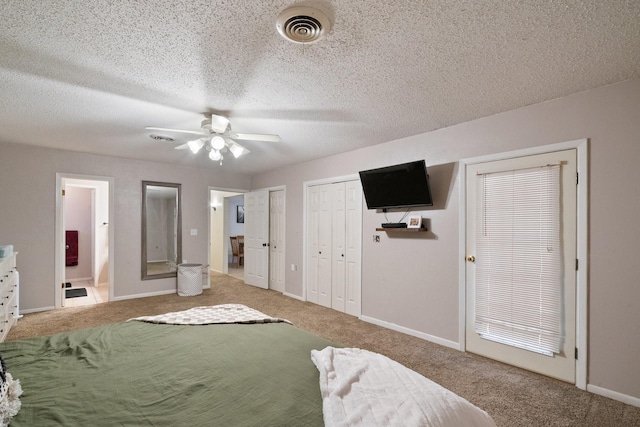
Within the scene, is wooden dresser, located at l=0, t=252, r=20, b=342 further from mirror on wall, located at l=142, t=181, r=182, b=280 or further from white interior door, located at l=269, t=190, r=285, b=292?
white interior door, located at l=269, t=190, r=285, b=292

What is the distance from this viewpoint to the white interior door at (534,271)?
102 inches

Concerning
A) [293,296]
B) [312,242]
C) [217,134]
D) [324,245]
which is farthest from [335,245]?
[217,134]

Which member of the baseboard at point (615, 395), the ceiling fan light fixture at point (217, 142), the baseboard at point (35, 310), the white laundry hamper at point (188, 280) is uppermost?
the ceiling fan light fixture at point (217, 142)

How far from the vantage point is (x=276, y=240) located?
602 centimetres

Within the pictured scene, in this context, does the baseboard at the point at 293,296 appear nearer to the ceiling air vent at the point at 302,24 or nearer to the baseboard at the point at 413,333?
the baseboard at the point at 413,333

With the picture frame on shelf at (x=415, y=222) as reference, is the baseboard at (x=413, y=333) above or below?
below

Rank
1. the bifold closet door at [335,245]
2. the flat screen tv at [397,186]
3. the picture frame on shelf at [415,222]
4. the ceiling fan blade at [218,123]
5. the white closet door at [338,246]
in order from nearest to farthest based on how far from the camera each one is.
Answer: the ceiling fan blade at [218,123] → the flat screen tv at [397,186] → the picture frame on shelf at [415,222] → the bifold closet door at [335,245] → the white closet door at [338,246]

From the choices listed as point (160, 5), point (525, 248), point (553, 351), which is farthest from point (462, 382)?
point (160, 5)

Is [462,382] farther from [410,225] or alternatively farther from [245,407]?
[245,407]

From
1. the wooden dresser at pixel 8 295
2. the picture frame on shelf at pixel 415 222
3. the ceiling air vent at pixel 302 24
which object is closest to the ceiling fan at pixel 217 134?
the ceiling air vent at pixel 302 24

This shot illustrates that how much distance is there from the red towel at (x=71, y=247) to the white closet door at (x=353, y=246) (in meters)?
6.06

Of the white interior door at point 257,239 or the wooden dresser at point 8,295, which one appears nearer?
the wooden dresser at point 8,295

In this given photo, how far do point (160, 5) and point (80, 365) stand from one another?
182cm

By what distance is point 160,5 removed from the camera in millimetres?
1559
